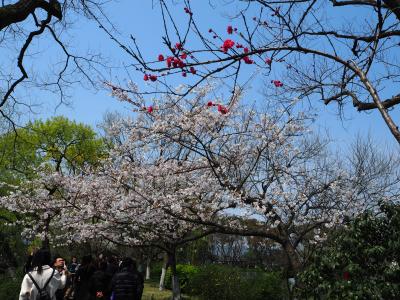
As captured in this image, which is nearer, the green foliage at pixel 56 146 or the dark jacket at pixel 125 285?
the dark jacket at pixel 125 285

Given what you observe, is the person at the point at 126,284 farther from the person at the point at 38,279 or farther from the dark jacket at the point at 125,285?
the person at the point at 38,279

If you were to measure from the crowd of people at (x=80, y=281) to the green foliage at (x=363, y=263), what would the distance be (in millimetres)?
3184

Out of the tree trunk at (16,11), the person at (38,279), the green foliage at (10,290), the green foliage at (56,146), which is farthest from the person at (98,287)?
the green foliage at (56,146)

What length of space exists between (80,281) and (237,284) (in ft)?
21.9

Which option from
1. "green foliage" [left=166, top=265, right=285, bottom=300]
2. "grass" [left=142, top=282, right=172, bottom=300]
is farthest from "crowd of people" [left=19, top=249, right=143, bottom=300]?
"grass" [left=142, top=282, right=172, bottom=300]

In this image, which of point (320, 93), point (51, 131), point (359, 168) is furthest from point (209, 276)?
point (51, 131)

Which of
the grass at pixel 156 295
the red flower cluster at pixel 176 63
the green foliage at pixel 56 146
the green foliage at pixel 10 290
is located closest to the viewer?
the red flower cluster at pixel 176 63

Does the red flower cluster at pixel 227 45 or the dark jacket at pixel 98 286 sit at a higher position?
the red flower cluster at pixel 227 45

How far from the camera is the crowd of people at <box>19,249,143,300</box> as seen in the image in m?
5.41

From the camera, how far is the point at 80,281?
367 inches

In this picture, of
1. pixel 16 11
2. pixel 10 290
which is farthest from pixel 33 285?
pixel 10 290

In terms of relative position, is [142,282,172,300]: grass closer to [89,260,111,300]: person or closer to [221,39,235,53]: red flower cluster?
[89,260,111,300]: person

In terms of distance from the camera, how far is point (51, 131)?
31.3 metres

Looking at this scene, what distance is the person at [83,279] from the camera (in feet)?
30.3
